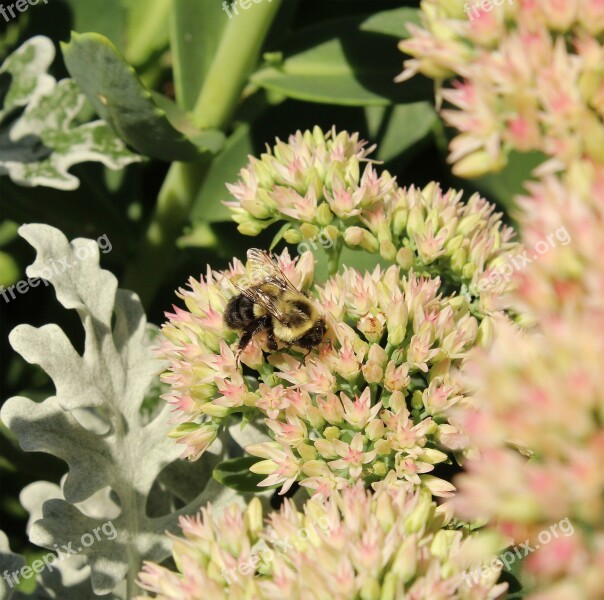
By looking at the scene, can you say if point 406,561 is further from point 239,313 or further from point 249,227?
point 249,227

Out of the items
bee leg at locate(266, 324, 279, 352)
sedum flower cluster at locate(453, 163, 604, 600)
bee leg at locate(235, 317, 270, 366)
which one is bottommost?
bee leg at locate(266, 324, 279, 352)

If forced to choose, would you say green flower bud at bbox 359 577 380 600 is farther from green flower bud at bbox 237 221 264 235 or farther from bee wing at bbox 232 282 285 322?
green flower bud at bbox 237 221 264 235

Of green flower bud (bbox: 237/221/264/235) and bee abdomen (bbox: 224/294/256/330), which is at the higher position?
green flower bud (bbox: 237/221/264/235)

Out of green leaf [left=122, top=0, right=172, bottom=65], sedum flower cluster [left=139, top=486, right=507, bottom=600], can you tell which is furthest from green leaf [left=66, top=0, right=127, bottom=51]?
sedum flower cluster [left=139, top=486, right=507, bottom=600]

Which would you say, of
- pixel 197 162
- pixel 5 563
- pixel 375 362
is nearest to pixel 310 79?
pixel 197 162
